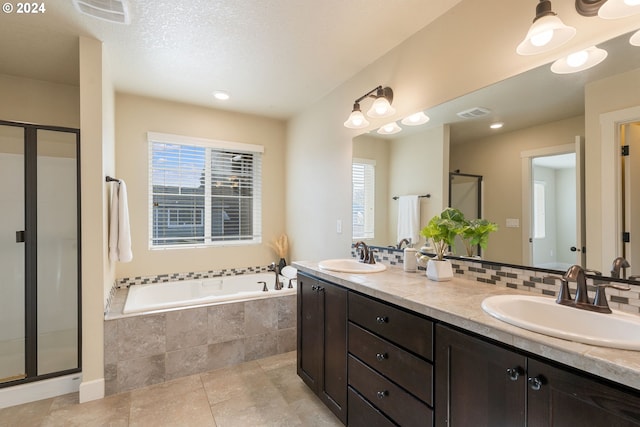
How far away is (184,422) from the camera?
192cm

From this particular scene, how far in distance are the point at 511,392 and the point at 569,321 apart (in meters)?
0.40

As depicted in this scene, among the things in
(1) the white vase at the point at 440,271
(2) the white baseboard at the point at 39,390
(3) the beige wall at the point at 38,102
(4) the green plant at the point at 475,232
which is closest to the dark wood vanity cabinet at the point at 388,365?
(1) the white vase at the point at 440,271

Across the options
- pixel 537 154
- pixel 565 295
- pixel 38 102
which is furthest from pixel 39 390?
pixel 537 154

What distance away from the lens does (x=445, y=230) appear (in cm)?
178

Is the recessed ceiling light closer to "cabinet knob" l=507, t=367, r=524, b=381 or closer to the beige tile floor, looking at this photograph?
the beige tile floor

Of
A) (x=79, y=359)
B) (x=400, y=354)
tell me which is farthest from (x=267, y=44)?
(x=79, y=359)

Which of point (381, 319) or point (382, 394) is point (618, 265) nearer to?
point (381, 319)

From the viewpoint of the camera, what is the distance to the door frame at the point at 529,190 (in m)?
1.33

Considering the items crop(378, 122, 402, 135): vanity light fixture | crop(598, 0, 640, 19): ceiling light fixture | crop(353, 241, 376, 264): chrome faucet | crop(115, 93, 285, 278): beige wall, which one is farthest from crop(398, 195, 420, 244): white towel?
crop(115, 93, 285, 278): beige wall

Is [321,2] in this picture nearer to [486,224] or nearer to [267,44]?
[267,44]

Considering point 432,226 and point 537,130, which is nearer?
point 537,130

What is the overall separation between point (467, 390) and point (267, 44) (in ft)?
7.79

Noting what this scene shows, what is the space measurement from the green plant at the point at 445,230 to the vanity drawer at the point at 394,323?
1.76 ft

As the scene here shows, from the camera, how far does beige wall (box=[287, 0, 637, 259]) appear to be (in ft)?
4.88
